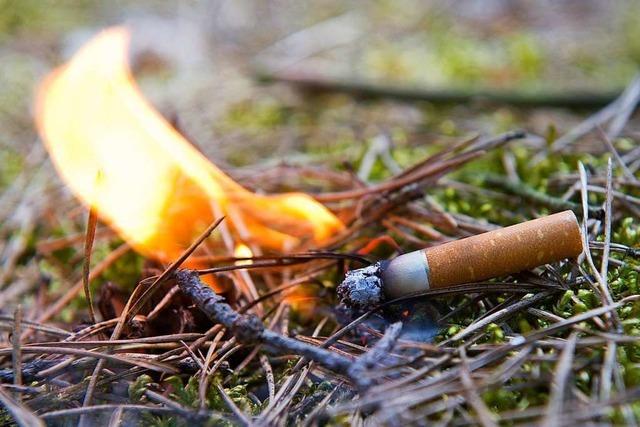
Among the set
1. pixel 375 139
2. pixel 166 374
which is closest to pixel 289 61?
pixel 375 139

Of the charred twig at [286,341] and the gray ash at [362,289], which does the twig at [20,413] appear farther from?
the gray ash at [362,289]

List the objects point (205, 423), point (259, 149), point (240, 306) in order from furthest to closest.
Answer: point (259, 149) → point (240, 306) → point (205, 423)

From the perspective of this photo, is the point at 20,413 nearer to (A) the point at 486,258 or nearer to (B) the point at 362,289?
(B) the point at 362,289

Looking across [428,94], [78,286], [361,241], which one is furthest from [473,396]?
[428,94]

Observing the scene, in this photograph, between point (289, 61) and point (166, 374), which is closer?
point (166, 374)

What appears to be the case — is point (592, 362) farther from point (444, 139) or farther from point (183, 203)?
point (444, 139)
